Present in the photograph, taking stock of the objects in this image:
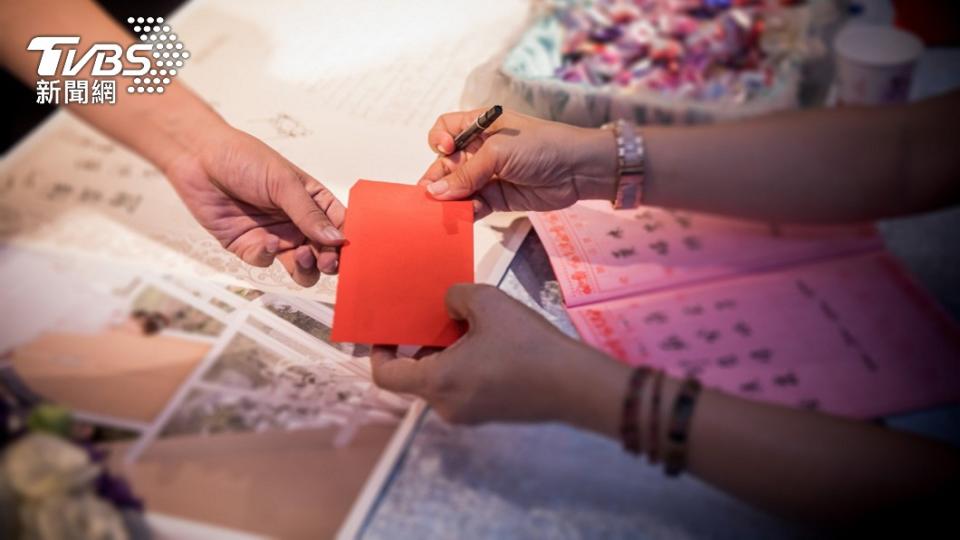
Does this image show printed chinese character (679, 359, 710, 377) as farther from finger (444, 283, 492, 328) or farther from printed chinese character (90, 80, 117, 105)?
printed chinese character (90, 80, 117, 105)

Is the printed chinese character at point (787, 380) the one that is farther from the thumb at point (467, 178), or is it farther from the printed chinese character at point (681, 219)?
the thumb at point (467, 178)

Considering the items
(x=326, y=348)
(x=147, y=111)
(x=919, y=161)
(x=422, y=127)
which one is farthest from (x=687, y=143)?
(x=147, y=111)

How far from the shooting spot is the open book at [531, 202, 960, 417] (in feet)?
2.13

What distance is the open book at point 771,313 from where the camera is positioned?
649 millimetres

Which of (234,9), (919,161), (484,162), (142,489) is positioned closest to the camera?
(142,489)

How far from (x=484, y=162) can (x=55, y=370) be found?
0.50 m

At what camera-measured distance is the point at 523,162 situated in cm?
88

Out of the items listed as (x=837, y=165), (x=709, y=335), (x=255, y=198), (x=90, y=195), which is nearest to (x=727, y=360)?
(x=709, y=335)

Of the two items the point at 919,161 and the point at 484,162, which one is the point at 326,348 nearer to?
the point at 484,162

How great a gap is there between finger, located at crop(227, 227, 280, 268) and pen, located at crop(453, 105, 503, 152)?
258mm

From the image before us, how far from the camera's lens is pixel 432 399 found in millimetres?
746

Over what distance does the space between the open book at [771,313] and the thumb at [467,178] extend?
0.50ft

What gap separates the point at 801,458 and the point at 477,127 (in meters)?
0.51

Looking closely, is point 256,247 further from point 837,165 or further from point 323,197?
point 837,165
